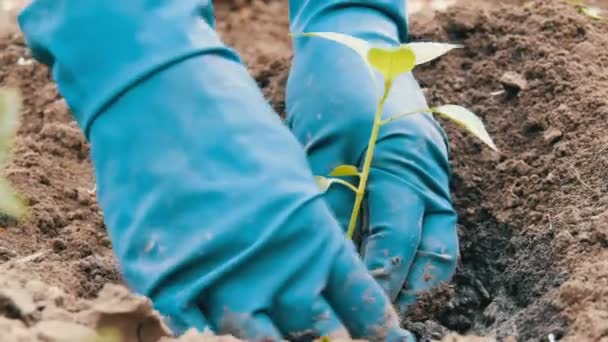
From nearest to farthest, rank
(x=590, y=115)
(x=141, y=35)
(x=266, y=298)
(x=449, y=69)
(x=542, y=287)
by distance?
(x=266, y=298) → (x=141, y=35) → (x=542, y=287) → (x=590, y=115) → (x=449, y=69)

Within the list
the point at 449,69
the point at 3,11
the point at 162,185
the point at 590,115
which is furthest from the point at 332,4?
the point at 3,11

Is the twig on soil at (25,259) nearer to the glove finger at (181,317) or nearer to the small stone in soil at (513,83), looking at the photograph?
the glove finger at (181,317)

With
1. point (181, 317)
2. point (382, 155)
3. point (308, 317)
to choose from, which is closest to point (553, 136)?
point (382, 155)

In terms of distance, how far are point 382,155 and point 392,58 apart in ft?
1.17

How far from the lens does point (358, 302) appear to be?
1.45 metres

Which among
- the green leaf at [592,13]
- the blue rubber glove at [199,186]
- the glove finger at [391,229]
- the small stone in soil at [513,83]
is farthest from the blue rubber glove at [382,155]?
the green leaf at [592,13]

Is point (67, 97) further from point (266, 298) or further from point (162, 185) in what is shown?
point (266, 298)

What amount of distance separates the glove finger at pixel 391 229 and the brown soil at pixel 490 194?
0.11 metres

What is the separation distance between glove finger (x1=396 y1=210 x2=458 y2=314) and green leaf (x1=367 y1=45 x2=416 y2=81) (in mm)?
395

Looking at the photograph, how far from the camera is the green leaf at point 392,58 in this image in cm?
145

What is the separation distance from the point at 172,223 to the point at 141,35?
0.32 meters

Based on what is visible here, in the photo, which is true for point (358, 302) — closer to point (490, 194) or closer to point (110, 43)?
point (110, 43)

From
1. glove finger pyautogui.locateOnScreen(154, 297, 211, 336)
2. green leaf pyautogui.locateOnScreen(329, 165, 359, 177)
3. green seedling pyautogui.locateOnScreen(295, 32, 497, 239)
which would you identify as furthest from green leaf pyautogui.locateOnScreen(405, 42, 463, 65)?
glove finger pyautogui.locateOnScreen(154, 297, 211, 336)

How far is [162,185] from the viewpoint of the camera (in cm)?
148
